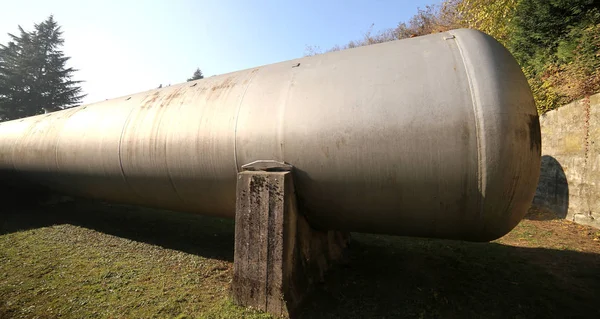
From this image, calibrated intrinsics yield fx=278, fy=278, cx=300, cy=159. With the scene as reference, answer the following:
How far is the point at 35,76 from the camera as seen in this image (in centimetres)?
3097

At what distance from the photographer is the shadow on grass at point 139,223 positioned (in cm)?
494

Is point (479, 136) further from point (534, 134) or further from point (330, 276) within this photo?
point (330, 276)

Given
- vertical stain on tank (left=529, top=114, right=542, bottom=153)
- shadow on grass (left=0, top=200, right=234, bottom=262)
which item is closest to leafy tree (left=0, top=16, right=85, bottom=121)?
shadow on grass (left=0, top=200, right=234, bottom=262)

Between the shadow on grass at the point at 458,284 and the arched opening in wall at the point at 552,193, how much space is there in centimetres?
240

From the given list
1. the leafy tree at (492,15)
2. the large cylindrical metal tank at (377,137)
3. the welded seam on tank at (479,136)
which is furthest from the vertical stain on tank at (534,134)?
the leafy tree at (492,15)

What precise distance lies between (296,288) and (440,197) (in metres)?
1.77

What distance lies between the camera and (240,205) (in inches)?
121

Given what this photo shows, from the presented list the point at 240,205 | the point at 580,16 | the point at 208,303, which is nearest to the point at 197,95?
the point at 240,205

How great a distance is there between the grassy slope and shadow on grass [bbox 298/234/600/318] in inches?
0.5

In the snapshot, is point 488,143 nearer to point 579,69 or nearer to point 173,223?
point 173,223

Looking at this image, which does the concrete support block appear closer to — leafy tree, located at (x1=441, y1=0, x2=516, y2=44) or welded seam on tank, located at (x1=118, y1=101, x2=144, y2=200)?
welded seam on tank, located at (x1=118, y1=101, x2=144, y2=200)

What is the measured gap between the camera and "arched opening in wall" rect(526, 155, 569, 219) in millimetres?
6352

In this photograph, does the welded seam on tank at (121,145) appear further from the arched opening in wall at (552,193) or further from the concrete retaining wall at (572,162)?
the concrete retaining wall at (572,162)

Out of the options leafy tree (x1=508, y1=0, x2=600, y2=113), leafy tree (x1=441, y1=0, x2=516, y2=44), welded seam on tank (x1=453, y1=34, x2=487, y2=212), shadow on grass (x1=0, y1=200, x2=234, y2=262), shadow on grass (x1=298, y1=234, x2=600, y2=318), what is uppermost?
leafy tree (x1=441, y1=0, x2=516, y2=44)
